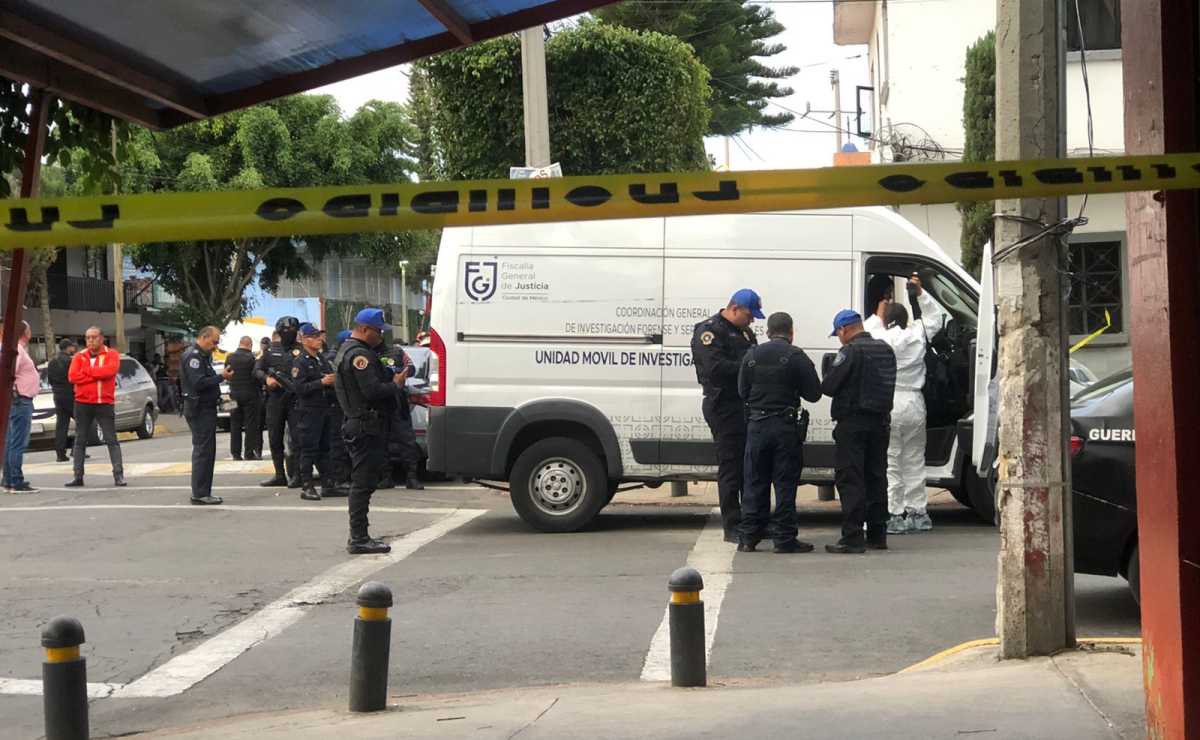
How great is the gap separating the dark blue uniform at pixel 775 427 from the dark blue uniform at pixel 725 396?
0.32 metres

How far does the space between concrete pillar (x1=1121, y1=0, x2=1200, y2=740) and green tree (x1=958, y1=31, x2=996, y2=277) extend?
15306 millimetres

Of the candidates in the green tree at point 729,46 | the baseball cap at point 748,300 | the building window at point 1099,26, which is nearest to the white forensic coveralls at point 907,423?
the baseball cap at point 748,300

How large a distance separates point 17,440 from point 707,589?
1032 centimetres

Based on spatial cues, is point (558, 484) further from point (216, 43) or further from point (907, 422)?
point (216, 43)

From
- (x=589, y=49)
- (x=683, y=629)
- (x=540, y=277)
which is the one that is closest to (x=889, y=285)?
(x=540, y=277)

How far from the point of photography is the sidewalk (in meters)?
5.33

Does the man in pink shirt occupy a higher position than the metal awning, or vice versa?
the metal awning

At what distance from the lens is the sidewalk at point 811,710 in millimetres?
5328

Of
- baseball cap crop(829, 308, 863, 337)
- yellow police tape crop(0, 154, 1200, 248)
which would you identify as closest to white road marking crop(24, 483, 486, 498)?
baseball cap crop(829, 308, 863, 337)

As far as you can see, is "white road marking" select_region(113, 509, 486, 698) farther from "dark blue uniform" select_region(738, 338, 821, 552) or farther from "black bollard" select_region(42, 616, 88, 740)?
"dark blue uniform" select_region(738, 338, 821, 552)

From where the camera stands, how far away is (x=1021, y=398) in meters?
6.51

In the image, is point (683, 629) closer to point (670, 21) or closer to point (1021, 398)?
point (1021, 398)

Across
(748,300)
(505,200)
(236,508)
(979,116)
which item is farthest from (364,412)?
(979,116)

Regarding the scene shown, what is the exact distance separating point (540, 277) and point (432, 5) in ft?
21.5
